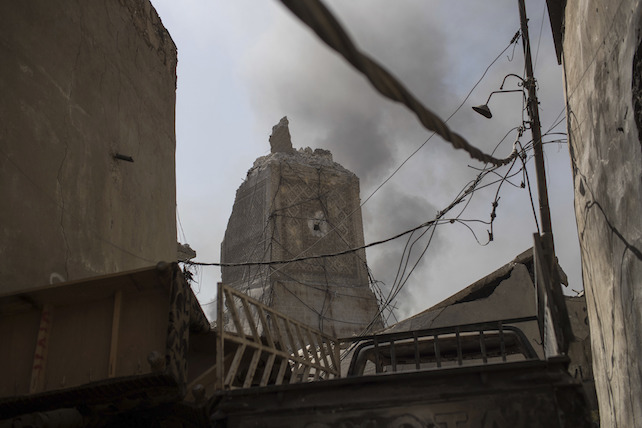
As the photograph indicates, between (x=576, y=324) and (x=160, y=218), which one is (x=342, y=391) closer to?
(x=160, y=218)

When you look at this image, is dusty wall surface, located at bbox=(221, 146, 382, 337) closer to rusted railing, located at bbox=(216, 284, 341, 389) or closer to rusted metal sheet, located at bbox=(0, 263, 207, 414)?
rusted railing, located at bbox=(216, 284, 341, 389)

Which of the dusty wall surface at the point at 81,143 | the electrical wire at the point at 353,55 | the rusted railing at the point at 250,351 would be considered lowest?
the rusted railing at the point at 250,351

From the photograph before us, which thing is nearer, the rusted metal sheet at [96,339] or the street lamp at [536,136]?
the rusted metal sheet at [96,339]

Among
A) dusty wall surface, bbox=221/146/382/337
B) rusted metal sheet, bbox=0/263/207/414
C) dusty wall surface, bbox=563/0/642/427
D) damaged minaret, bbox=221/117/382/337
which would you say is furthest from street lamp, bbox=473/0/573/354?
dusty wall surface, bbox=221/146/382/337

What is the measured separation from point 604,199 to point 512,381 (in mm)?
2568

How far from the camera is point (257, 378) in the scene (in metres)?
6.91

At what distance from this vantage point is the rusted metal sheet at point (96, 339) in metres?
5.13

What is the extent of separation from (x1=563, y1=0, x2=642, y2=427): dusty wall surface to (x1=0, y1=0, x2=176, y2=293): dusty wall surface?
5.51m

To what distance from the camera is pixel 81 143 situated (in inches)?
305

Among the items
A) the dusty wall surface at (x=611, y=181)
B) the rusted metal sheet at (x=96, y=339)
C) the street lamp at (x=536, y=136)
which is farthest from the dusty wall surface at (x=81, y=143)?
the dusty wall surface at (x=611, y=181)

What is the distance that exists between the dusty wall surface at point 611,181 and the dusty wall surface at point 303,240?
13.2m

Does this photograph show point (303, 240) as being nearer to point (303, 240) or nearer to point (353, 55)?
point (303, 240)

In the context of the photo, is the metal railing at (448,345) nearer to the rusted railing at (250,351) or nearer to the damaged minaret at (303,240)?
the rusted railing at (250,351)

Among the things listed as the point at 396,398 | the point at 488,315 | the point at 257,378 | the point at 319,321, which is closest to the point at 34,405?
the point at 257,378
